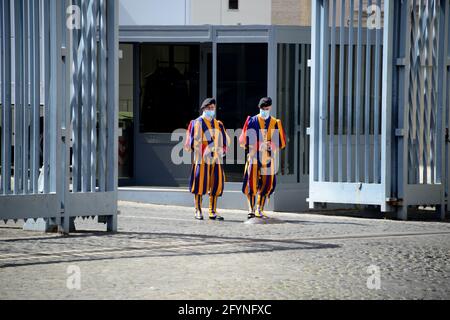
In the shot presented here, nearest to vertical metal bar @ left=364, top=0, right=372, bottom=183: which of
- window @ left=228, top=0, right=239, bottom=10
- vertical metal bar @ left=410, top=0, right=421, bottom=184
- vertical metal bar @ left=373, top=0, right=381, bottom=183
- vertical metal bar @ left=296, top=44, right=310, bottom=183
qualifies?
vertical metal bar @ left=373, top=0, right=381, bottom=183

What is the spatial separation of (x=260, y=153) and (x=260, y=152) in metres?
0.01

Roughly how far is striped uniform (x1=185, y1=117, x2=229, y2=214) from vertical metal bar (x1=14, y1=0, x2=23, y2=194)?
4.57m

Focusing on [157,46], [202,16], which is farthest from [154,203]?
[202,16]

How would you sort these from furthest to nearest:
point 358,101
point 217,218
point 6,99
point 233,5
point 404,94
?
point 233,5
point 358,101
point 404,94
point 217,218
point 6,99

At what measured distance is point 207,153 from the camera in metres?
17.0

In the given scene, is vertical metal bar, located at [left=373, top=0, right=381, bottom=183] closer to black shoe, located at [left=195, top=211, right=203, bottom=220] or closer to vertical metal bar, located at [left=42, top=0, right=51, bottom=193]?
black shoe, located at [left=195, top=211, right=203, bottom=220]

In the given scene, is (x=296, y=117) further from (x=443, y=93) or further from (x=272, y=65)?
(x=443, y=93)

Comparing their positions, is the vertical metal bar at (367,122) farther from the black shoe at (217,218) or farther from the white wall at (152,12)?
the white wall at (152,12)

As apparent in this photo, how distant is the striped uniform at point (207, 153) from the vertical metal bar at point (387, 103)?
7.37 feet

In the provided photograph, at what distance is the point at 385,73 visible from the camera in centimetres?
1673

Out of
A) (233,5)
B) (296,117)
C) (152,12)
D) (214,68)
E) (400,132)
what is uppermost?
(233,5)

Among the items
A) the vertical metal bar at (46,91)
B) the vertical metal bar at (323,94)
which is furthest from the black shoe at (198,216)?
the vertical metal bar at (46,91)

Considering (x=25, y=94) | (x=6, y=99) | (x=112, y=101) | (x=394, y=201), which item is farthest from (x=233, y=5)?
(x=6, y=99)

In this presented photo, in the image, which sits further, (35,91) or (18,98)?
(35,91)
